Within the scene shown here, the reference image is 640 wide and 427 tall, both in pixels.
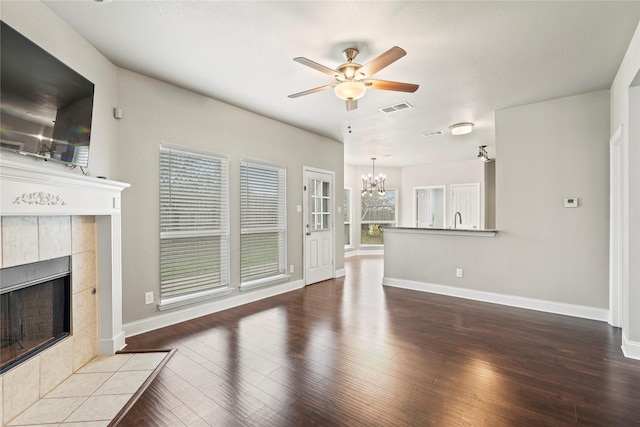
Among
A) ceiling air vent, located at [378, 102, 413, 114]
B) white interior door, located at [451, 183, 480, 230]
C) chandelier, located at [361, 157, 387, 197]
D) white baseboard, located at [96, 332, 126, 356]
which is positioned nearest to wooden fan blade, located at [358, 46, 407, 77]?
ceiling air vent, located at [378, 102, 413, 114]

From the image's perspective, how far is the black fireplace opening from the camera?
190cm

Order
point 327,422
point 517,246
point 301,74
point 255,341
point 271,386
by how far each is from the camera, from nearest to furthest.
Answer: point 327,422 → point 271,386 → point 255,341 → point 301,74 → point 517,246

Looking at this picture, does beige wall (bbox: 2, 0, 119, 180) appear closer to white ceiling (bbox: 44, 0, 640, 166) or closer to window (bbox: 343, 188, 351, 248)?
white ceiling (bbox: 44, 0, 640, 166)

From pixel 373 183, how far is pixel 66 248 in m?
6.90

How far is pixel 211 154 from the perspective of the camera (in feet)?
12.8

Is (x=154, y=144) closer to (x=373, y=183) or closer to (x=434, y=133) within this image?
(x=434, y=133)

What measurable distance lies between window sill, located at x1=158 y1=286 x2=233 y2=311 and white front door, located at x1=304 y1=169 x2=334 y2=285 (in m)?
1.70

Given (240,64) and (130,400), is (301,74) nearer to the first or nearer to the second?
(240,64)

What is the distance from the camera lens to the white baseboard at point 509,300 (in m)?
3.67

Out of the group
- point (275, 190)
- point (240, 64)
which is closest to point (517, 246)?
point (275, 190)

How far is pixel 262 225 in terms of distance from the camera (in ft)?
15.1

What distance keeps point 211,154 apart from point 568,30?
12.5 feet

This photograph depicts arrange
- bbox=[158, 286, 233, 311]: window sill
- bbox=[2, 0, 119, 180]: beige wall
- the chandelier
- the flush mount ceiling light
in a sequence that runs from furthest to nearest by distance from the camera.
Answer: the chandelier
the flush mount ceiling light
bbox=[158, 286, 233, 311]: window sill
bbox=[2, 0, 119, 180]: beige wall

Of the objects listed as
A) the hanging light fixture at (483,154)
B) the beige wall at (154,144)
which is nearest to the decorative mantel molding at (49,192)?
the beige wall at (154,144)
